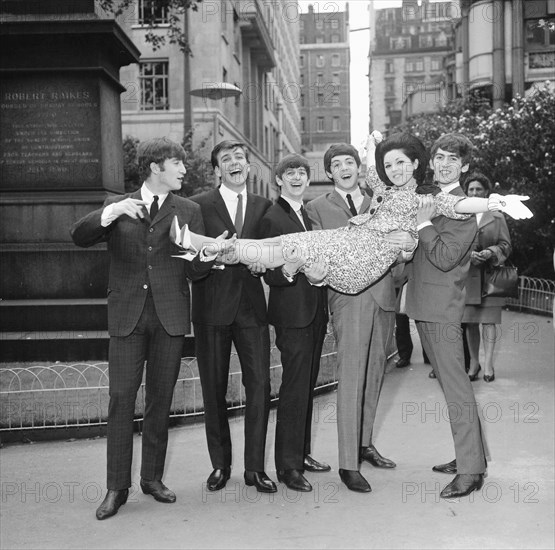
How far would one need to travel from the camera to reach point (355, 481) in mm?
5148

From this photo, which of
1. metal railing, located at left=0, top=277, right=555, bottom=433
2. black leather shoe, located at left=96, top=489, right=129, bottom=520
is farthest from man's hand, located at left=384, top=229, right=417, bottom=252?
metal railing, located at left=0, top=277, right=555, bottom=433

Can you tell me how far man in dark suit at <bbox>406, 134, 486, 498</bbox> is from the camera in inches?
197

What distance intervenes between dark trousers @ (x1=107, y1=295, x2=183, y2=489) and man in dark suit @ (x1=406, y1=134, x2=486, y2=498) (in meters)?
1.65

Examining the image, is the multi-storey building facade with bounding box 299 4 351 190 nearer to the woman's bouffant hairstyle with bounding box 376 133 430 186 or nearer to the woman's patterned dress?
the woman's bouffant hairstyle with bounding box 376 133 430 186

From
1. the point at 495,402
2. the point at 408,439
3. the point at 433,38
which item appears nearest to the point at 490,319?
the point at 495,402

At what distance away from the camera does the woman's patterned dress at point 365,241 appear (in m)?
4.71

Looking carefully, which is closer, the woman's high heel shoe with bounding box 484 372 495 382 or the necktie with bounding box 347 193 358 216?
the necktie with bounding box 347 193 358 216

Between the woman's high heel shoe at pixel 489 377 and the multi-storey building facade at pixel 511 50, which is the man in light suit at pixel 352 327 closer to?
the woman's high heel shoe at pixel 489 377

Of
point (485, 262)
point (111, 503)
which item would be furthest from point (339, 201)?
point (485, 262)

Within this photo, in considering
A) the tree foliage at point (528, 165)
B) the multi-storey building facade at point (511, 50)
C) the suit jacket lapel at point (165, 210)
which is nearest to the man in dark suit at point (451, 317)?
the suit jacket lapel at point (165, 210)

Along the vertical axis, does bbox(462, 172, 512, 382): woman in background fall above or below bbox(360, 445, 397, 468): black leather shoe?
above

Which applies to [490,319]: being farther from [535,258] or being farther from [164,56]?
[164,56]

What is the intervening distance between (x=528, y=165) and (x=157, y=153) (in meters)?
13.9

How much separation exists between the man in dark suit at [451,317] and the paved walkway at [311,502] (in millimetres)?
229
